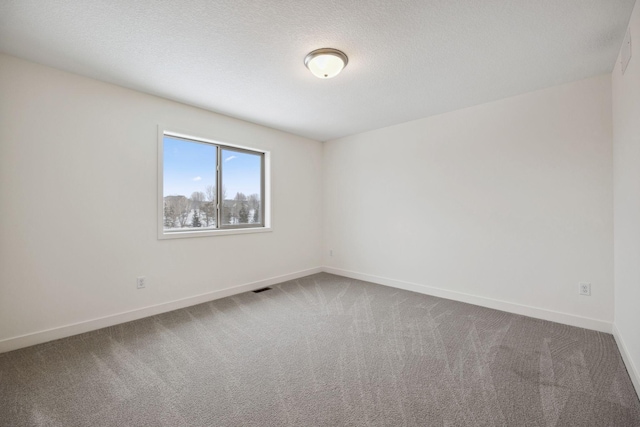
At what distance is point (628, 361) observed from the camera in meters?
2.02

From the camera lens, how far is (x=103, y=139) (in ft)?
9.16

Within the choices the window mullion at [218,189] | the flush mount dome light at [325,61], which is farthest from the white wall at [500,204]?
the window mullion at [218,189]

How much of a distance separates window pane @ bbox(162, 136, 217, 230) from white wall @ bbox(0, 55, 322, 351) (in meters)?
0.26

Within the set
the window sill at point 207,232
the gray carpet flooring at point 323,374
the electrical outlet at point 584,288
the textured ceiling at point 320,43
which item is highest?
the textured ceiling at point 320,43

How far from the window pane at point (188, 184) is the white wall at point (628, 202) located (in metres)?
4.08

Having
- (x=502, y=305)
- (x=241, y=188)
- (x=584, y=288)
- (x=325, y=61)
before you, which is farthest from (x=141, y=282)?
(x=584, y=288)

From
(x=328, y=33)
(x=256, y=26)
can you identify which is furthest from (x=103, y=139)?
(x=328, y=33)

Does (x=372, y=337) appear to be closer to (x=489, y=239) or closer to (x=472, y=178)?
(x=489, y=239)

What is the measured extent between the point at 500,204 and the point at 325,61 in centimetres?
256

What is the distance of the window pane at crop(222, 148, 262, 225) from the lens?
402cm

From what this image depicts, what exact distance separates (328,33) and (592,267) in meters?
3.25

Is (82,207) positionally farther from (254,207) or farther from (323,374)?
(323,374)

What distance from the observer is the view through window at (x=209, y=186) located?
11.4ft

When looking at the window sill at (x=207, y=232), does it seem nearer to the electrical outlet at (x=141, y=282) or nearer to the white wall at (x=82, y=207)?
the white wall at (x=82, y=207)
